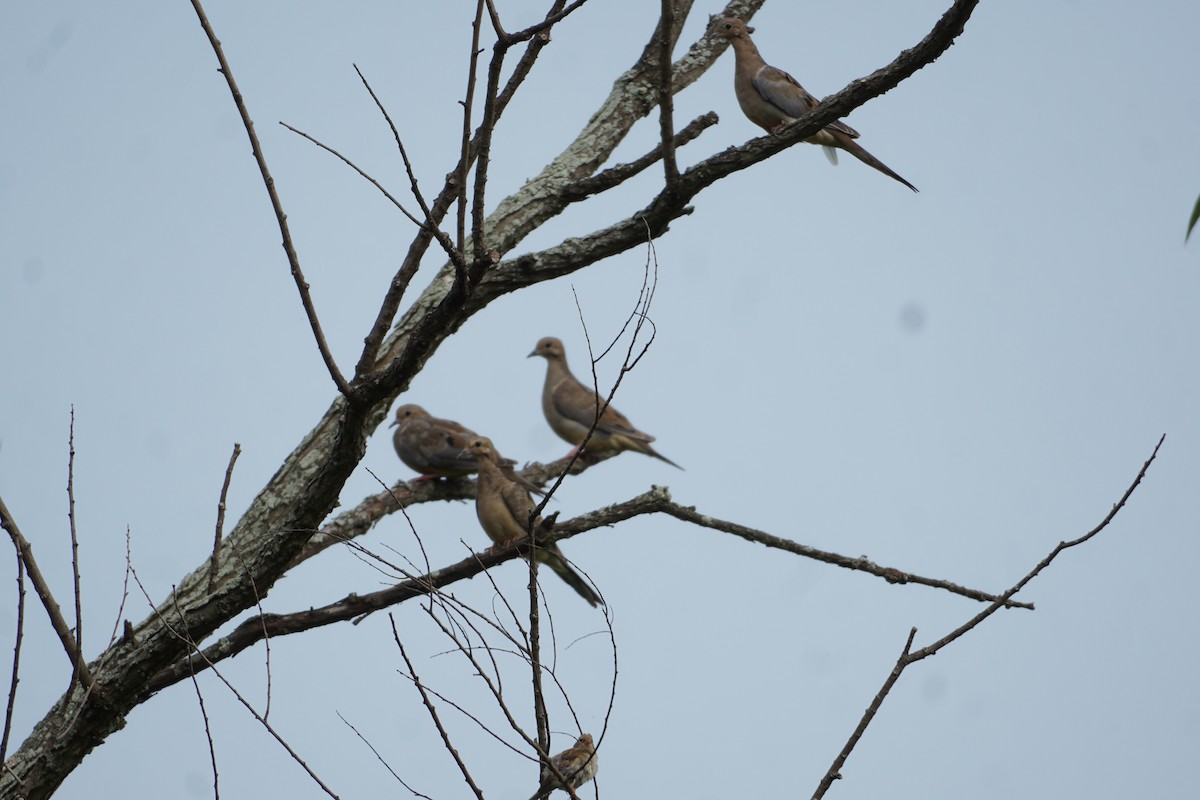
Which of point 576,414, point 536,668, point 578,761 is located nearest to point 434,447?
point 576,414

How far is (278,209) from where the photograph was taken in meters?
2.74

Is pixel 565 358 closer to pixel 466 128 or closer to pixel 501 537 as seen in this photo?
pixel 501 537

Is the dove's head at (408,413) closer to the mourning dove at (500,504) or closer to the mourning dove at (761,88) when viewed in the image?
the mourning dove at (500,504)

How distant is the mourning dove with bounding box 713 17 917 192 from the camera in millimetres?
6027

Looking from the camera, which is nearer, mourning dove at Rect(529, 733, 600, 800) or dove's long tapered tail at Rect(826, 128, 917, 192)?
mourning dove at Rect(529, 733, 600, 800)

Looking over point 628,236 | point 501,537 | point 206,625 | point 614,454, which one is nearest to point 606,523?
point 628,236

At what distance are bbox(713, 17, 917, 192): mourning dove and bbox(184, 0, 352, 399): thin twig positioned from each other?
353cm

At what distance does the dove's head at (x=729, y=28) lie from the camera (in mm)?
5977

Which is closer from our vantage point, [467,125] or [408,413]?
[467,125]

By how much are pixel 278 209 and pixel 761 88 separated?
Result: 401cm

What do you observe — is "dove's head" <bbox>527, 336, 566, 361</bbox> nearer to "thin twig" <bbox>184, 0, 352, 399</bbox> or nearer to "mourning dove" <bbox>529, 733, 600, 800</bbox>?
"mourning dove" <bbox>529, 733, 600, 800</bbox>

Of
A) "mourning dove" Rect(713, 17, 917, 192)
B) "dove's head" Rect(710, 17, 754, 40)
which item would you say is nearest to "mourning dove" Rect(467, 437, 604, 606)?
"mourning dove" Rect(713, 17, 917, 192)

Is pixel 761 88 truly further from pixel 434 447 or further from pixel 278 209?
pixel 278 209

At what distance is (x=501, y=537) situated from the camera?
22.7ft
